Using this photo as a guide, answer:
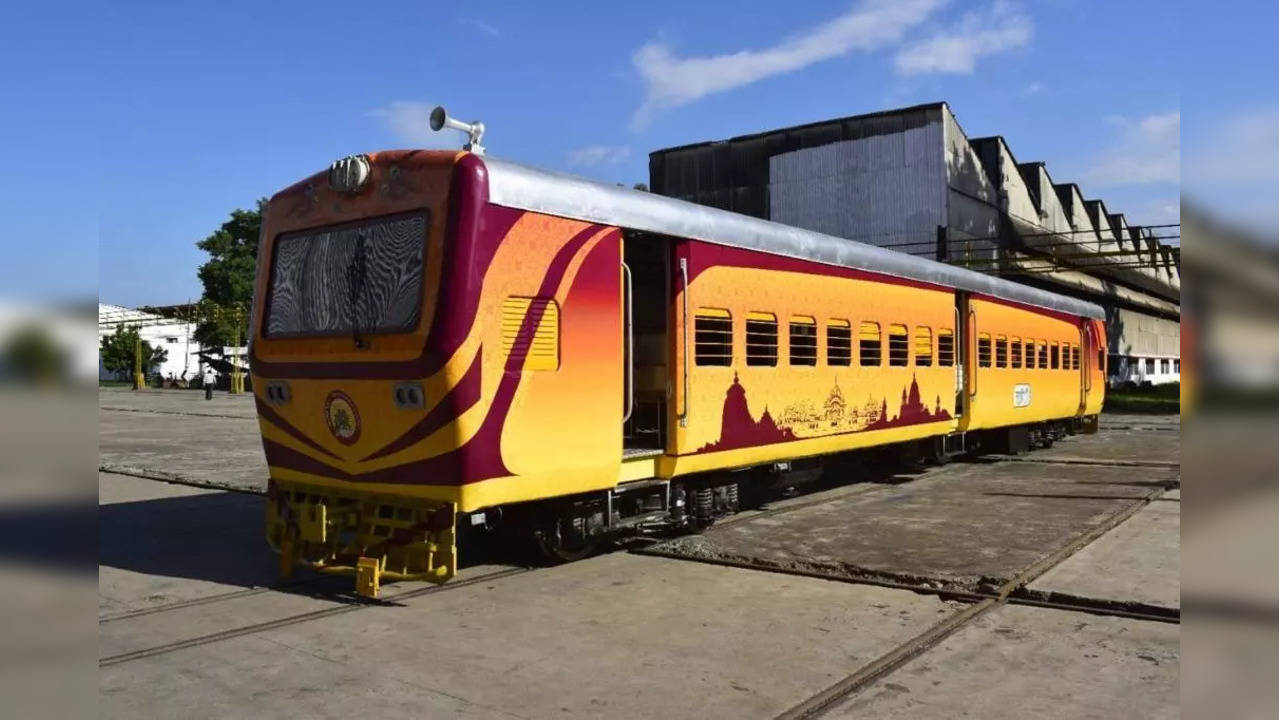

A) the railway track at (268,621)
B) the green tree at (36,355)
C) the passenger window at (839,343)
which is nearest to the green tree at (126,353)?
the passenger window at (839,343)

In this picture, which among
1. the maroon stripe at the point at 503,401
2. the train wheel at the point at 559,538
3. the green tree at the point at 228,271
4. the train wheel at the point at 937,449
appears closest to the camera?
the maroon stripe at the point at 503,401

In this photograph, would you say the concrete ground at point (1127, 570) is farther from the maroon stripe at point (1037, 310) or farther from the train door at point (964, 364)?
the maroon stripe at point (1037, 310)

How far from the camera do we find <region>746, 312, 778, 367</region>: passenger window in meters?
9.52

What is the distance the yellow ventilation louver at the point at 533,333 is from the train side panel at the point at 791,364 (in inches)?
61.1

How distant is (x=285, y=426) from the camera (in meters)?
7.80

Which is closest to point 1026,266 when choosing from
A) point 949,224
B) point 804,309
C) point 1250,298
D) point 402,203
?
point 949,224

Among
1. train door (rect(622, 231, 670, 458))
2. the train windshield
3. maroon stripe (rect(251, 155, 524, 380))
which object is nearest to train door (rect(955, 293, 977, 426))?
train door (rect(622, 231, 670, 458))

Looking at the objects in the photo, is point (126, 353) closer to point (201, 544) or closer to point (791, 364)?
point (201, 544)

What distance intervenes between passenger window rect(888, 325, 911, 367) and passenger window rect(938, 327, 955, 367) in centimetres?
118

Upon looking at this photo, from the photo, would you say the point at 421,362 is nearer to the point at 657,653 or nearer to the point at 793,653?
the point at 657,653

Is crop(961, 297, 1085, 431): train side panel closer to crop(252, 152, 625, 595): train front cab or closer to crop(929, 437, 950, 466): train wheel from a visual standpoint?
crop(929, 437, 950, 466): train wheel

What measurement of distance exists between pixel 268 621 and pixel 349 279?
2591mm

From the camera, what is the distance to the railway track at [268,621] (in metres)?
5.71

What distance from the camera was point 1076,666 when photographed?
5.38 metres
